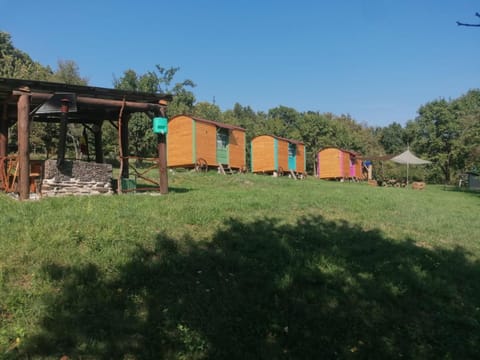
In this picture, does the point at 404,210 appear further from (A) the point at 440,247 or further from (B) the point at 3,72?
(B) the point at 3,72

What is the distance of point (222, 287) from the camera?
4.53 metres

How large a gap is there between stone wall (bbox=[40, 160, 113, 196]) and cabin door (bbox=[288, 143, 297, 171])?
18035 millimetres

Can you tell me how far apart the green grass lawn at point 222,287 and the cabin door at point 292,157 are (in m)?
19.3

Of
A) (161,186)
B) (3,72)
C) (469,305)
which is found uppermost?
(3,72)

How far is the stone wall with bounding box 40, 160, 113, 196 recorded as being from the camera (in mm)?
8969

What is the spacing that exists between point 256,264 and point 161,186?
5.96m

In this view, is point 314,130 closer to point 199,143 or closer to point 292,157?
point 292,157

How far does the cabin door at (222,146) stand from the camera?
21133 millimetres

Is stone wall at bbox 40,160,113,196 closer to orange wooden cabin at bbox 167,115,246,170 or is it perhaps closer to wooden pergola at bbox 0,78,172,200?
wooden pergola at bbox 0,78,172,200

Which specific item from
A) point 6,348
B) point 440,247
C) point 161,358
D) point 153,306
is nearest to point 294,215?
point 440,247

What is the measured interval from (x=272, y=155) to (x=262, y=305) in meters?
21.1

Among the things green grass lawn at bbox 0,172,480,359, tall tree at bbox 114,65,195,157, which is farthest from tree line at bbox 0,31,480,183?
green grass lawn at bbox 0,172,480,359

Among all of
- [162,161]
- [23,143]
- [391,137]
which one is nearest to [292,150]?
[162,161]

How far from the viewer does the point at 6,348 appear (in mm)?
3299
